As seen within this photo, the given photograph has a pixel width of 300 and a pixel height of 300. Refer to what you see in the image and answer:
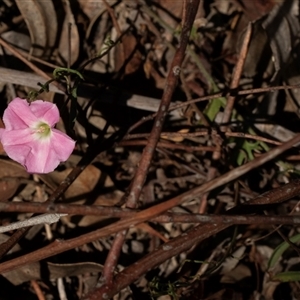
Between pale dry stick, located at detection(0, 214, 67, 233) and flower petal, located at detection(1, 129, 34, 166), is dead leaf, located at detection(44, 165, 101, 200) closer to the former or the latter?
flower petal, located at detection(1, 129, 34, 166)

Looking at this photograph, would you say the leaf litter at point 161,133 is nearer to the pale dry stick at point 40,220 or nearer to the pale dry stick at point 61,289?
the pale dry stick at point 61,289

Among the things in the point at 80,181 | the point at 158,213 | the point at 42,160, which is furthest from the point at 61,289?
the point at 158,213

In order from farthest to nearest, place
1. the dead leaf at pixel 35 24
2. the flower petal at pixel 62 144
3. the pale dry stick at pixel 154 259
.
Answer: the dead leaf at pixel 35 24 < the flower petal at pixel 62 144 < the pale dry stick at pixel 154 259

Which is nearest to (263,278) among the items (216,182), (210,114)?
(210,114)

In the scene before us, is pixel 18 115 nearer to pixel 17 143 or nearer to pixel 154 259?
pixel 17 143

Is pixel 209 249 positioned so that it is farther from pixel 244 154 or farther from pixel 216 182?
pixel 216 182

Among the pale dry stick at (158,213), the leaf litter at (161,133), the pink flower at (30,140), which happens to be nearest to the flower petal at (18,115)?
the pink flower at (30,140)

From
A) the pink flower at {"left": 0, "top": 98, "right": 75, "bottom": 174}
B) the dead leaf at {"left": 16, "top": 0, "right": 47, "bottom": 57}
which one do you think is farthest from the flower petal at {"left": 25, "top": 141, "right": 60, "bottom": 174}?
the dead leaf at {"left": 16, "top": 0, "right": 47, "bottom": 57}
